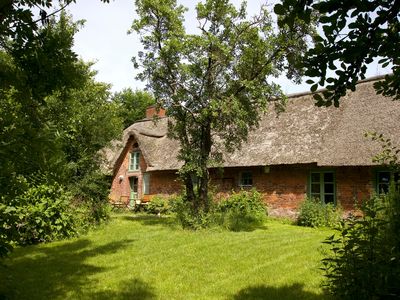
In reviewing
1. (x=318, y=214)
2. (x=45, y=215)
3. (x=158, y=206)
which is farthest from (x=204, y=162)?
(x=158, y=206)

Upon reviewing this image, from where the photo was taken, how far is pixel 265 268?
27.4 ft

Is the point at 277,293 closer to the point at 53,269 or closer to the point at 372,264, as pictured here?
the point at 372,264

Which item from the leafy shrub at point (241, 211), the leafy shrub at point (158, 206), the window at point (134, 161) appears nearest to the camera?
the leafy shrub at point (241, 211)

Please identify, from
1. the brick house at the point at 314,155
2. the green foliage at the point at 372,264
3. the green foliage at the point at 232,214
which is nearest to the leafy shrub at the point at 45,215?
the green foliage at the point at 232,214

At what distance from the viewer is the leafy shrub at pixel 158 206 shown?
21108 mm

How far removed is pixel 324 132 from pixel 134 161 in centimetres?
1325

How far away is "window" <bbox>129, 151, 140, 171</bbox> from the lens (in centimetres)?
2573

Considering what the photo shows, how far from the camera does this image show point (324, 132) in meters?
17.6

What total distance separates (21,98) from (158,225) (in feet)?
37.3

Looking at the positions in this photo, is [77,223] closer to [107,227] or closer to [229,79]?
[107,227]

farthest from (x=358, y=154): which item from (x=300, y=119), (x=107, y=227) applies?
(x=107, y=227)

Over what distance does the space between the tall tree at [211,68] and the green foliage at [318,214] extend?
4394 mm

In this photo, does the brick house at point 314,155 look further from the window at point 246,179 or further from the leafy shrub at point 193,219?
the leafy shrub at point 193,219

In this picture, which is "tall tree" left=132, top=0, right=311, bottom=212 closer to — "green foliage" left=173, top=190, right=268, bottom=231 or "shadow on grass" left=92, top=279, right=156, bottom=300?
"green foliage" left=173, top=190, right=268, bottom=231
